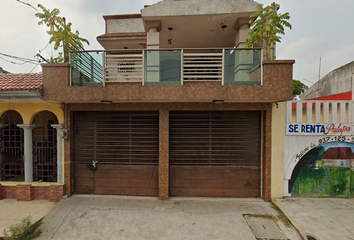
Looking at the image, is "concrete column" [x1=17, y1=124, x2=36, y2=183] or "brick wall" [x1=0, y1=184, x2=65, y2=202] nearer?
"brick wall" [x1=0, y1=184, x2=65, y2=202]

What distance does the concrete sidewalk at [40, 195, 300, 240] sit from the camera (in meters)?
3.67

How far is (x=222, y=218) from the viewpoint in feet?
13.6

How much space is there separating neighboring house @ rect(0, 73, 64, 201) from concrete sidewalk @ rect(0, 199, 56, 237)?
19cm

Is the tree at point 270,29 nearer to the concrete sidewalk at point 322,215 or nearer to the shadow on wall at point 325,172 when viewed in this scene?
the shadow on wall at point 325,172

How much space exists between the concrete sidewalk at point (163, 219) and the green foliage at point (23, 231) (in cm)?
17

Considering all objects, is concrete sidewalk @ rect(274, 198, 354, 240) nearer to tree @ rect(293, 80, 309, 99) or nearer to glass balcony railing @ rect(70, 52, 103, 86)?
glass balcony railing @ rect(70, 52, 103, 86)

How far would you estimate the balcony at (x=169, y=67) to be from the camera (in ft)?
14.5

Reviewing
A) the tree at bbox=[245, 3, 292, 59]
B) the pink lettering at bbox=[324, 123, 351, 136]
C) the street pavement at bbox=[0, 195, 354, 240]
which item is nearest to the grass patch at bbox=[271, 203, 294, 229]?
the street pavement at bbox=[0, 195, 354, 240]

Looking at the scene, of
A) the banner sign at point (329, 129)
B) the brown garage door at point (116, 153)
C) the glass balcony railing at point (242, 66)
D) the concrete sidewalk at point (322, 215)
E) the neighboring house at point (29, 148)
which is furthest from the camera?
the brown garage door at point (116, 153)

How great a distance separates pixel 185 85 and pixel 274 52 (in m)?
3.27

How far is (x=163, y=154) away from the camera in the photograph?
16.3 ft

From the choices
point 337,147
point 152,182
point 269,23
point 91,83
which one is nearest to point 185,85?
point 91,83

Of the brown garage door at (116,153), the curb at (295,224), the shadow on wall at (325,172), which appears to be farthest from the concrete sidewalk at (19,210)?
the shadow on wall at (325,172)

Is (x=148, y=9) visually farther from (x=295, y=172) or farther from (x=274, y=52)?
(x=295, y=172)
